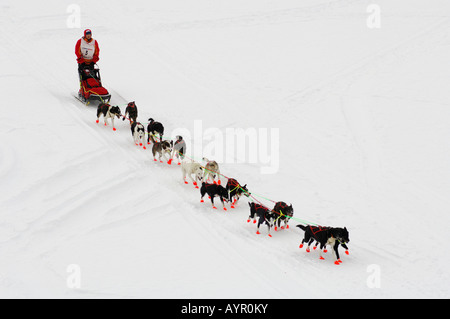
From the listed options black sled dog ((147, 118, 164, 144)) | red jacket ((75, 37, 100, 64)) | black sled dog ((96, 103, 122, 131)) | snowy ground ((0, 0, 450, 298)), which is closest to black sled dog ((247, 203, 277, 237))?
snowy ground ((0, 0, 450, 298))

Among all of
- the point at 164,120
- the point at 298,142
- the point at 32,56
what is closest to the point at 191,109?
the point at 164,120

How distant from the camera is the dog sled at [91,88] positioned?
497 inches

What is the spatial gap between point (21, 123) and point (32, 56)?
4.25 metres

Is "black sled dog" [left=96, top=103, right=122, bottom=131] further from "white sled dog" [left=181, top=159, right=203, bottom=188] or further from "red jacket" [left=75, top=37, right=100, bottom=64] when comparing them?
"white sled dog" [left=181, top=159, right=203, bottom=188]

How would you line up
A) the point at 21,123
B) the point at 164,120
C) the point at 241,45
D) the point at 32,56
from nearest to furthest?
the point at 21,123
the point at 164,120
the point at 32,56
the point at 241,45

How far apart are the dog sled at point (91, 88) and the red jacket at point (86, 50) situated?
22 centimetres

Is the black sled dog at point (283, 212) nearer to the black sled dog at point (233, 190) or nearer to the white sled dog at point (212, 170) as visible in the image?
the black sled dog at point (233, 190)

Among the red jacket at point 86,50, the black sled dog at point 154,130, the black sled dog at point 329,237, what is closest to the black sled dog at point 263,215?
the black sled dog at point 329,237

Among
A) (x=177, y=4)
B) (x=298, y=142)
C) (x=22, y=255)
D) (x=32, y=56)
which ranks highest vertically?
(x=177, y=4)

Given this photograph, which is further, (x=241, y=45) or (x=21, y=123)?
(x=241, y=45)

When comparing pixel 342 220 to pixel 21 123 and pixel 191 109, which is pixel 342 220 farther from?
pixel 21 123

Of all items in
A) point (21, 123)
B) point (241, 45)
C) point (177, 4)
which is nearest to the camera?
point (21, 123)

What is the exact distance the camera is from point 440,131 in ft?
39.1

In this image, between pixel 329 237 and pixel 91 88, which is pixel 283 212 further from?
pixel 91 88
